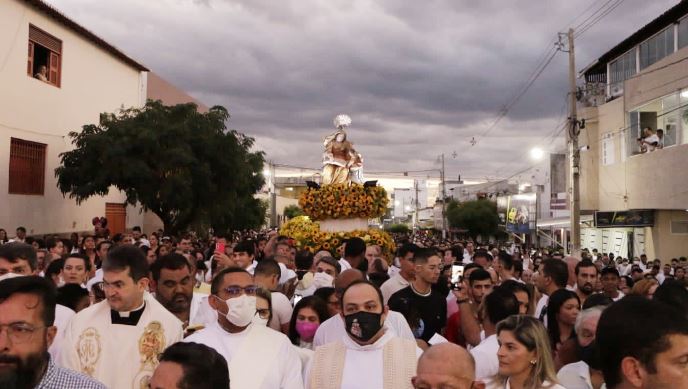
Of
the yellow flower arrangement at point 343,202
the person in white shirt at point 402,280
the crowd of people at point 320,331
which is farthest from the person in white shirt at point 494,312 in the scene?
the yellow flower arrangement at point 343,202

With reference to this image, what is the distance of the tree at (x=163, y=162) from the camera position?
2339cm

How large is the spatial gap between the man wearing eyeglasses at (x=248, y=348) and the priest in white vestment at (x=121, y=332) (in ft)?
0.96

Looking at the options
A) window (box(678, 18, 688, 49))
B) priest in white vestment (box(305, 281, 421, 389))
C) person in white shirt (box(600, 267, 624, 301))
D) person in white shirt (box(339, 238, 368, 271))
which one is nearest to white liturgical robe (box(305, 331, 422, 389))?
priest in white vestment (box(305, 281, 421, 389))

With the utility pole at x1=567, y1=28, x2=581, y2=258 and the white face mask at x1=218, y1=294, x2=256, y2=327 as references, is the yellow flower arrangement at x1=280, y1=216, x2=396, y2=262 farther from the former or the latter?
the white face mask at x1=218, y1=294, x2=256, y2=327

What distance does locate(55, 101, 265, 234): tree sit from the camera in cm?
2339

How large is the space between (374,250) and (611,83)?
1009 inches

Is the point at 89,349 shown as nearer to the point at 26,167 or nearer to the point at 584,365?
the point at 584,365

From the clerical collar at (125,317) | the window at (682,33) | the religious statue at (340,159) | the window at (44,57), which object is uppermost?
the window at (682,33)

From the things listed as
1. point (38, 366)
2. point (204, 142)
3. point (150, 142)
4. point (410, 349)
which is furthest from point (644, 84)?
point (38, 366)

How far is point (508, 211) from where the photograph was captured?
165 ft

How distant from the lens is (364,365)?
4.12 meters

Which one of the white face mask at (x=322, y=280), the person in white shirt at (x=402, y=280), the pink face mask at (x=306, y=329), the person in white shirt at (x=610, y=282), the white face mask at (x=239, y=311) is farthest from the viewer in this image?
the person in white shirt at (x=610, y=282)

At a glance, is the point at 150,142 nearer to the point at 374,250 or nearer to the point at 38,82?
the point at 38,82

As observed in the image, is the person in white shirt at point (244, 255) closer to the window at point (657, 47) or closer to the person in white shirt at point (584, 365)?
the person in white shirt at point (584, 365)
